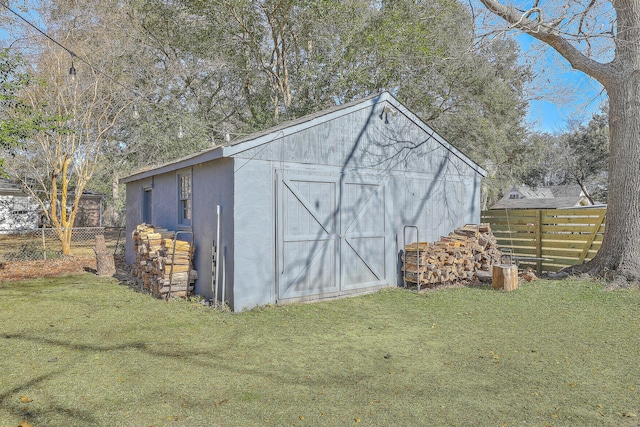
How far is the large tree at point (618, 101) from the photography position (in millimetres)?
7828

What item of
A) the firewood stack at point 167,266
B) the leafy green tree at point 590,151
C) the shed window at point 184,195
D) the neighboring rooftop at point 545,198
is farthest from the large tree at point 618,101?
the leafy green tree at point 590,151

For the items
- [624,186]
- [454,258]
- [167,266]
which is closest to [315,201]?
[167,266]

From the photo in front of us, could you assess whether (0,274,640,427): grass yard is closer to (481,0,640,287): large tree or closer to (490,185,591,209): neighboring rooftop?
(481,0,640,287): large tree

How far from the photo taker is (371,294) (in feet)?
24.1

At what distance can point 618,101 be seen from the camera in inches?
320

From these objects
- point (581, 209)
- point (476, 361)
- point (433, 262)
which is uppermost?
point (581, 209)

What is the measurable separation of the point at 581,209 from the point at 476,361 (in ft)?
24.6

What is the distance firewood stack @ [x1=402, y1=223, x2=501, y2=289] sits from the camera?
7789 mm

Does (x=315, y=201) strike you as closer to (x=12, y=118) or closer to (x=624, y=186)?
(x=624, y=186)

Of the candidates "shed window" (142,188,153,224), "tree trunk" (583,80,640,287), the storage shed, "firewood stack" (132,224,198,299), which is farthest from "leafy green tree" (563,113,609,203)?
"firewood stack" (132,224,198,299)

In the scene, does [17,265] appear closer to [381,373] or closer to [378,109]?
[378,109]

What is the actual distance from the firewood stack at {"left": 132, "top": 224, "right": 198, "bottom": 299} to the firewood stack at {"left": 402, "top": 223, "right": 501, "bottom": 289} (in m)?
4.11

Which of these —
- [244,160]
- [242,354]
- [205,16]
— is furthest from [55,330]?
[205,16]

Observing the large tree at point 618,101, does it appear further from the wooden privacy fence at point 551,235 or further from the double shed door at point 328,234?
the double shed door at point 328,234
